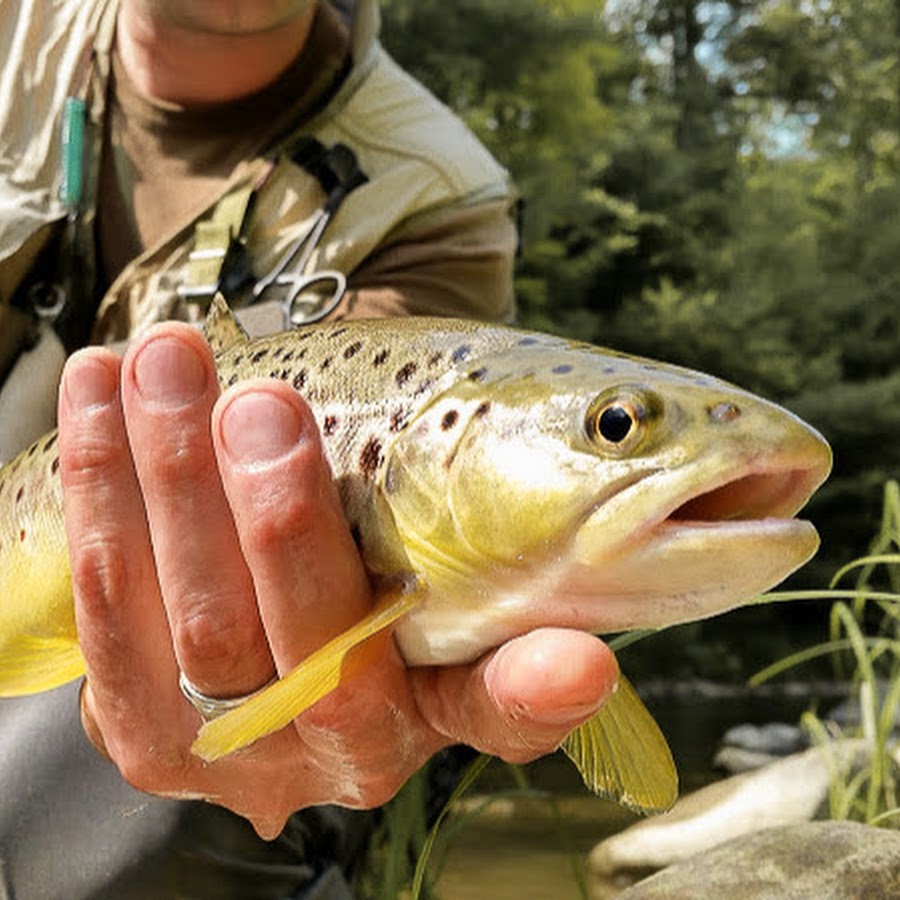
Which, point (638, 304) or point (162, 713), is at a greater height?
point (162, 713)

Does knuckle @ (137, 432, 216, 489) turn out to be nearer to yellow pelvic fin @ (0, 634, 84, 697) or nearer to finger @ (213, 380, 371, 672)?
finger @ (213, 380, 371, 672)

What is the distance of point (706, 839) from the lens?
3.68 meters

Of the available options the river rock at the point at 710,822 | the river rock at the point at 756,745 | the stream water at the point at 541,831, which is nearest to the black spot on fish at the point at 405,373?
the stream water at the point at 541,831

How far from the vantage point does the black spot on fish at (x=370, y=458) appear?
103 cm

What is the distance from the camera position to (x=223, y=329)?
1259mm

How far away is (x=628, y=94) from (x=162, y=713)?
12661 mm

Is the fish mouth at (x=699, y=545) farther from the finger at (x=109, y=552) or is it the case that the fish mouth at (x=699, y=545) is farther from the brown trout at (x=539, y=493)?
the finger at (x=109, y=552)

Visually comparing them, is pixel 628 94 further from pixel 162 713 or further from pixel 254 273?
pixel 162 713

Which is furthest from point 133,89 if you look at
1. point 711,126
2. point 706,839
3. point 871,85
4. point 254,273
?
point 871,85

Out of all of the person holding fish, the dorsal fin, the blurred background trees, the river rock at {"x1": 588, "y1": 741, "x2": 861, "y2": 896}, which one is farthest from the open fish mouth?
the blurred background trees

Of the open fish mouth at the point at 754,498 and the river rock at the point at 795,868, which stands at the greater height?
the open fish mouth at the point at 754,498

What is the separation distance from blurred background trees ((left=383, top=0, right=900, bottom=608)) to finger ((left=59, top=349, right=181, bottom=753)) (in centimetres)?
923

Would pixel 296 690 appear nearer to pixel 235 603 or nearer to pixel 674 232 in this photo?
pixel 235 603

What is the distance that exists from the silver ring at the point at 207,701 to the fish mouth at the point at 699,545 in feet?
1.12
